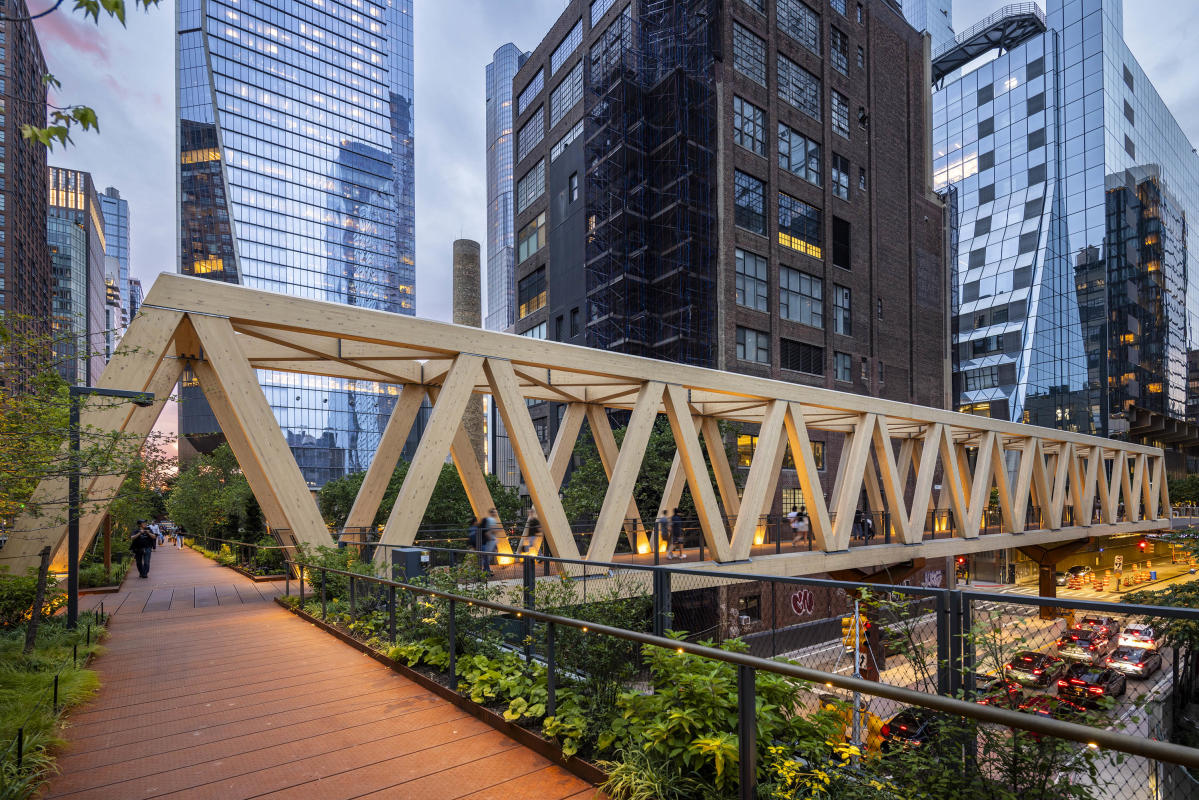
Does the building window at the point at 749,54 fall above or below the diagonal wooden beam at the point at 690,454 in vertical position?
above

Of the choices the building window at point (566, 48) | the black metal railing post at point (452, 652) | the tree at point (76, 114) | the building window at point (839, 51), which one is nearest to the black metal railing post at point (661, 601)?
the black metal railing post at point (452, 652)

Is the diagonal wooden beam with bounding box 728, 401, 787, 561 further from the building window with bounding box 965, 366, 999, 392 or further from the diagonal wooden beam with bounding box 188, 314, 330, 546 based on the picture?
the building window with bounding box 965, 366, 999, 392

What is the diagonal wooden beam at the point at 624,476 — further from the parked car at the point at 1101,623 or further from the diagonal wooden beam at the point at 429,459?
the parked car at the point at 1101,623

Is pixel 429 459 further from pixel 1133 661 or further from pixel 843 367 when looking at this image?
pixel 843 367

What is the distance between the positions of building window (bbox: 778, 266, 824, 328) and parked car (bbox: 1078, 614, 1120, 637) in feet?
104

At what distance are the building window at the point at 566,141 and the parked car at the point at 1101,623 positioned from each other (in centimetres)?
3741

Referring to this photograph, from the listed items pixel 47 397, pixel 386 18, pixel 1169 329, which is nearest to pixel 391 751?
pixel 47 397

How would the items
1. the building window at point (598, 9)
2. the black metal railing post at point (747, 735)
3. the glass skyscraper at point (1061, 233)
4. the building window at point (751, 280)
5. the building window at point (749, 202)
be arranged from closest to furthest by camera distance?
the black metal railing post at point (747, 735) < the building window at point (751, 280) < the building window at point (749, 202) < the building window at point (598, 9) < the glass skyscraper at point (1061, 233)

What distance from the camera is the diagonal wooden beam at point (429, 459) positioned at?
12.0 meters

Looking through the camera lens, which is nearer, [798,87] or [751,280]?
[751,280]

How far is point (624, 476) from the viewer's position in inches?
561

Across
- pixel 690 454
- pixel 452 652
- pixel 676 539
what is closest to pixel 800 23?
pixel 690 454

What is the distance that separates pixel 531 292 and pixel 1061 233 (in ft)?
171

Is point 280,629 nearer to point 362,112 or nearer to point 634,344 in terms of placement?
point 634,344
